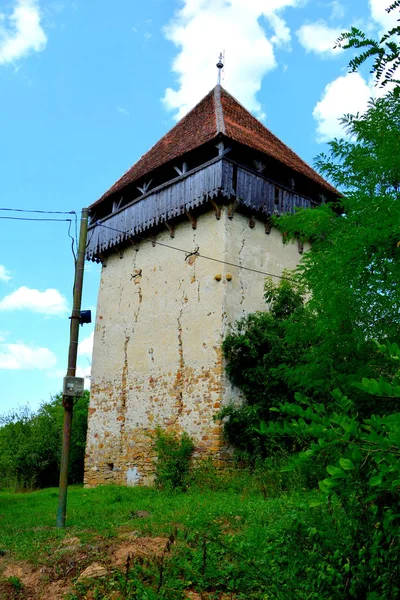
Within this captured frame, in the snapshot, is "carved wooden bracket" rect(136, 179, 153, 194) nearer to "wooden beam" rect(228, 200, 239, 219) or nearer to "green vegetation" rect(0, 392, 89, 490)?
"wooden beam" rect(228, 200, 239, 219)

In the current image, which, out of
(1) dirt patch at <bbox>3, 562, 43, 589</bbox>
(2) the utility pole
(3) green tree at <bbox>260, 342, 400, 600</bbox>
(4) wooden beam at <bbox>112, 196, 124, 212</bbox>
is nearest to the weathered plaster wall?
(4) wooden beam at <bbox>112, 196, 124, 212</bbox>

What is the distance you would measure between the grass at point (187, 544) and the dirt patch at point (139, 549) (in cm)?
10

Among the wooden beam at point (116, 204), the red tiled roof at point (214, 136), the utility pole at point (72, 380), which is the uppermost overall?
the red tiled roof at point (214, 136)

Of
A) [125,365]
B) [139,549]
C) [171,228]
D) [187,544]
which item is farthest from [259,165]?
[139,549]

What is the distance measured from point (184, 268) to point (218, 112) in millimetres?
4986

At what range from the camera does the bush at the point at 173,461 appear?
41.0 feet

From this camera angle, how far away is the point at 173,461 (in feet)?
41.5

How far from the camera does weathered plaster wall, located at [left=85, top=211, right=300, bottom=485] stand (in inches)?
522

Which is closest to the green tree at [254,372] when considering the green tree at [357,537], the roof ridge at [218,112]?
the roof ridge at [218,112]

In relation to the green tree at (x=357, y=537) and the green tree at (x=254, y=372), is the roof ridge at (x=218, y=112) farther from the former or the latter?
the green tree at (x=357, y=537)

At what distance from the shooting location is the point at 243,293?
545 inches

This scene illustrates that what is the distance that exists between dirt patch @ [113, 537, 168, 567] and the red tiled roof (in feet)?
34.5

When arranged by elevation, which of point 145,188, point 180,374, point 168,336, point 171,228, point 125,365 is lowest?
point 180,374

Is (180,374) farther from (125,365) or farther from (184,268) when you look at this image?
(184,268)
